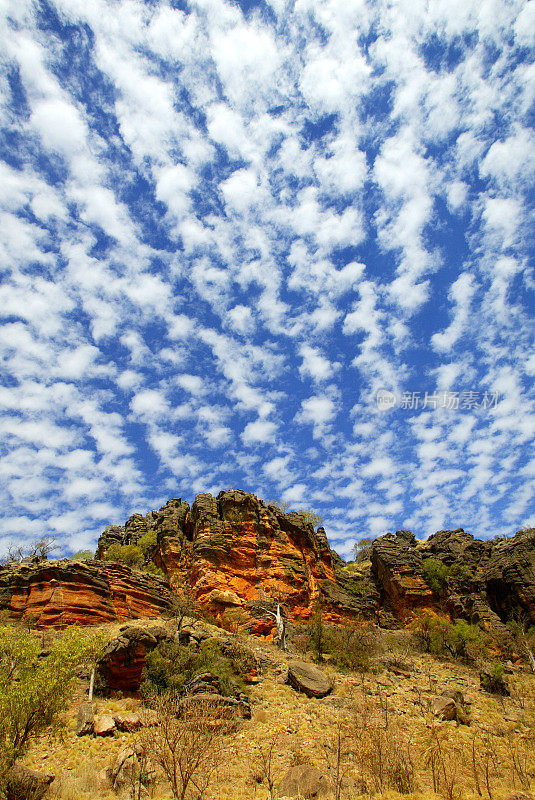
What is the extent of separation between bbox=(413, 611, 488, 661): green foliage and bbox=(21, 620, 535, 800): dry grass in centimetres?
1127

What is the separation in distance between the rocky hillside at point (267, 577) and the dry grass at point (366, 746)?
569 inches

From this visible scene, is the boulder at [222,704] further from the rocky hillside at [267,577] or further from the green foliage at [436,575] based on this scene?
the green foliage at [436,575]

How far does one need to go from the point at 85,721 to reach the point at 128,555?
1472 inches

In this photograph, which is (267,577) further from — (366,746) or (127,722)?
(366,746)

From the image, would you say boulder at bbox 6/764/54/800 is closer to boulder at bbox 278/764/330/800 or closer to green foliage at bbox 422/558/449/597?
boulder at bbox 278/764/330/800

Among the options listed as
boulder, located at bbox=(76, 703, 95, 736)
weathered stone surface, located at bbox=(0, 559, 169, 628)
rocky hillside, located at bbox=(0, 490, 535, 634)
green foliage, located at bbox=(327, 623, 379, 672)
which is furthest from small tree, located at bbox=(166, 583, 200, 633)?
boulder, located at bbox=(76, 703, 95, 736)

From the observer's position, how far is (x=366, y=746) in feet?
51.9

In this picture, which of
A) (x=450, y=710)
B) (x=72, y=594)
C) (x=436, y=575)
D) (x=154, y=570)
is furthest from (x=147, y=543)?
(x=450, y=710)

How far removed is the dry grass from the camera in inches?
537

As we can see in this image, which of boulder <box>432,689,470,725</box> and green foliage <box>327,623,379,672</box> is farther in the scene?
green foliage <box>327,623,379,672</box>

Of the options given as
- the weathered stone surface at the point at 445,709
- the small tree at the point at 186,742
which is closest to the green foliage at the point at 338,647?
the weathered stone surface at the point at 445,709

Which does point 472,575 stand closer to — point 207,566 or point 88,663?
point 207,566

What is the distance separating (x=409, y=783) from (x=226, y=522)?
36.6m

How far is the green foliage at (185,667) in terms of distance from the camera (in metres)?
22.3
